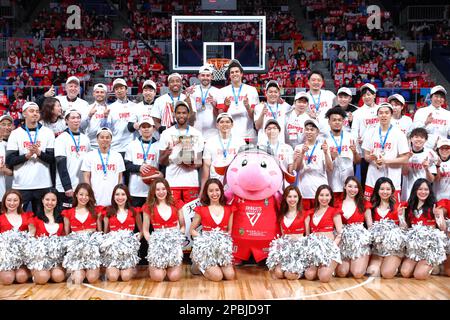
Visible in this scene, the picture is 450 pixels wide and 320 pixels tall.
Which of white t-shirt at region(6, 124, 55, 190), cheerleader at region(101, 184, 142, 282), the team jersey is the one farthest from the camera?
the team jersey

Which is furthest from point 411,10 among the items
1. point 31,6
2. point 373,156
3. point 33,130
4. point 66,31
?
point 33,130

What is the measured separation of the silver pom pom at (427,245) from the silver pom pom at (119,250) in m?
2.31

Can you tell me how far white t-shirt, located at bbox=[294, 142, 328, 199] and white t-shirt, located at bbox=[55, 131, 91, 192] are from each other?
205 centimetres

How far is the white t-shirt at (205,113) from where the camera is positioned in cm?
579

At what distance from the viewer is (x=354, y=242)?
4.64m

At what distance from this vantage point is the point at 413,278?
15.4ft

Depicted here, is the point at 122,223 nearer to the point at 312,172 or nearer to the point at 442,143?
the point at 312,172

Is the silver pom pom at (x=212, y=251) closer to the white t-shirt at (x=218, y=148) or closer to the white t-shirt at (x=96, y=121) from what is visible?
the white t-shirt at (x=218, y=148)

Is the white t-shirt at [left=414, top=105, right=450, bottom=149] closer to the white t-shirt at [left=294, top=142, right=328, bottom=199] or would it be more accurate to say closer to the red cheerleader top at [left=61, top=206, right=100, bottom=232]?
the white t-shirt at [left=294, top=142, right=328, bottom=199]

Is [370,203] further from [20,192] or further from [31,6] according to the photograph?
[31,6]

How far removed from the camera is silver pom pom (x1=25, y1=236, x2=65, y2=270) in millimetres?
4480

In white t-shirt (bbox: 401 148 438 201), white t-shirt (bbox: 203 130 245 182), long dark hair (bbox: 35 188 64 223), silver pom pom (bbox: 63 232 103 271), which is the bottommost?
silver pom pom (bbox: 63 232 103 271)

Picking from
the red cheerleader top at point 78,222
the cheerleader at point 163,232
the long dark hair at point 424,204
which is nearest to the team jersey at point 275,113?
the cheerleader at point 163,232

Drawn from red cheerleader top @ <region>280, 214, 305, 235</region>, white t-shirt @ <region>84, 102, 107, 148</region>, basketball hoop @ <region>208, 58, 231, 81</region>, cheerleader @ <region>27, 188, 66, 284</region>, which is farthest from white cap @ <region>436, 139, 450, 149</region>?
cheerleader @ <region>27, 188, 66, 284</region>
